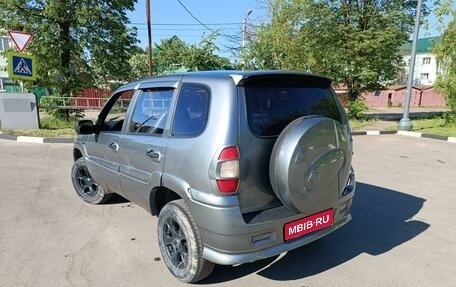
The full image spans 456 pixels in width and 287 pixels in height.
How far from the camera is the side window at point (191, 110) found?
2.88 metres

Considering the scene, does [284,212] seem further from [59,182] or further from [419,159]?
[419,159]

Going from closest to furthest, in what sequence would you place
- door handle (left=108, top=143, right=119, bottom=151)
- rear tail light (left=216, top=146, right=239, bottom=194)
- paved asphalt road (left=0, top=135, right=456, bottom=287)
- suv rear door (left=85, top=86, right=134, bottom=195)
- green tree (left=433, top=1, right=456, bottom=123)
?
rear tail light (left=216, top=146, right=239, bottom=194) → paved asphalt road (left=0, top=135, right=456, bottom=287) → door handle (left=108, top=143, right=119, bottom=151) → suv rear door (left=85, top=86, right=134, bottom=195) → green tree (left=433, top=1, right=456, bottom=123)

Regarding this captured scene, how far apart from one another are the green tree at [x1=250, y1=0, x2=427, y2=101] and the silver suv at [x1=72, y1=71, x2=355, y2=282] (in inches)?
568

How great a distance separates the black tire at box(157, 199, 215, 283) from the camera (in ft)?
9.53

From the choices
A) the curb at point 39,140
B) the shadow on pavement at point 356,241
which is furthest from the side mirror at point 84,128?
the curb at point 39,140

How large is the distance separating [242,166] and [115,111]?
234cm

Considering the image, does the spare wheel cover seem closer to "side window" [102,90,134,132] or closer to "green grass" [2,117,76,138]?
"side window" [102,90,134,132]

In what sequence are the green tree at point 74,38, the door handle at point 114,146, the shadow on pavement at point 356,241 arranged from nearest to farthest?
the shadow on pavement at point 356,241, the door handle at point 114,146, the green tree at point 74,38

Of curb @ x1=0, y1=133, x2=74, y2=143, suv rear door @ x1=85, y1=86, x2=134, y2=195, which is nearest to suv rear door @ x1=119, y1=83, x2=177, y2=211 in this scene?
suv rear door @ x1=85, y1=86, x2=134, y2=195

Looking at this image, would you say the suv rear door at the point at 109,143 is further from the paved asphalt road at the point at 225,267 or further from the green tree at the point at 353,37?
the green tree at the point at 353,37

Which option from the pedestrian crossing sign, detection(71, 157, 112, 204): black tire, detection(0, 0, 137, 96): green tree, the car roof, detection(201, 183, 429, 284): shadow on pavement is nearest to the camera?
the car roof

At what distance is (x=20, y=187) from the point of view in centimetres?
588

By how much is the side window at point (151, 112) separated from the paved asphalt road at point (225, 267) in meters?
1.26

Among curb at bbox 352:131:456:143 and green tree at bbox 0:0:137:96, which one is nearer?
curb at bbox 352:131:456:143
